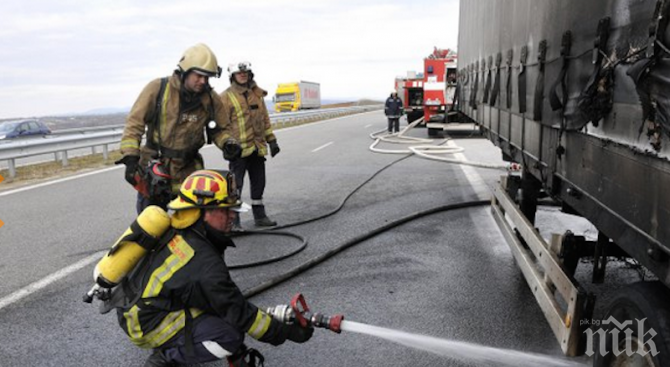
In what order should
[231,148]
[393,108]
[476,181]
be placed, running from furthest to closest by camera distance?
1. [393,108]
2. [476,181]
3. [231,148]

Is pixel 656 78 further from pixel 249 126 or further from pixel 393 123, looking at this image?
pixel 393 123

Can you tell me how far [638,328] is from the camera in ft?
5.79

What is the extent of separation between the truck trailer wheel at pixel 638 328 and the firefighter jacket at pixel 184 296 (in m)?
1.44

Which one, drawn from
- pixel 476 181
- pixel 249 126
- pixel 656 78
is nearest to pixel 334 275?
pixel 249 126

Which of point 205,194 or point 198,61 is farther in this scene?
point 198,61

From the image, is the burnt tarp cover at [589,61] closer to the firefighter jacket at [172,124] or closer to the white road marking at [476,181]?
the firefighter jacket at [172,124]

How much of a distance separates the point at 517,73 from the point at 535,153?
0.68 metres

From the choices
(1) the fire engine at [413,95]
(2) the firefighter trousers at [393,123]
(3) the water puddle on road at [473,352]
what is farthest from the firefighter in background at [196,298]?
(1) the fire engine at [413,95]

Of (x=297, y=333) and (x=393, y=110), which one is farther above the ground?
(x=393, y=110)

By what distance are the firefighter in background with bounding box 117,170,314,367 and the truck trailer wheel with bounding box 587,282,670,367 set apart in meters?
1.37

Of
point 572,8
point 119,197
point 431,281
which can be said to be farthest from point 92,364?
point 119,197

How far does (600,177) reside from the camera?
78.5 inches

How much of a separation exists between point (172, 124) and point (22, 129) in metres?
17.3

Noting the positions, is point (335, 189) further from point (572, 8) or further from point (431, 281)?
point (572, 8)
